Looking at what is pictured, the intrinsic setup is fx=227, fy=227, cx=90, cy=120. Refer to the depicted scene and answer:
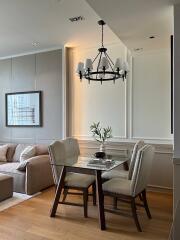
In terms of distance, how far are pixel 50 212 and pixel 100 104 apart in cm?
244

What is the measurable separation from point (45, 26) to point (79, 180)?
2.66 m

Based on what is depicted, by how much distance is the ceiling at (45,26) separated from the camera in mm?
3217

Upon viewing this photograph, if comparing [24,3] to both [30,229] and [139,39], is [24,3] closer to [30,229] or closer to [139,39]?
[139,39]

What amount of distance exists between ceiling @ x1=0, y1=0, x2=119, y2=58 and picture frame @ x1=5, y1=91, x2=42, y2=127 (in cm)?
107

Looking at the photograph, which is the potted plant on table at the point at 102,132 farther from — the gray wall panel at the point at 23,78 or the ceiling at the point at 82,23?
the ceiling at the point at 82,23

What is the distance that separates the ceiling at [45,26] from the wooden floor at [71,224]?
9.72 feet

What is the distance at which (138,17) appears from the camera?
9.16 feet

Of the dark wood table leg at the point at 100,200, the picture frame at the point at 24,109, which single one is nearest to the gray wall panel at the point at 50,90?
the picture frame at the point at 24,109

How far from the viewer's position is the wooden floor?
8.77ft

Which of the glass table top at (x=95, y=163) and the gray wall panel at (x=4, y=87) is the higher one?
the gray wall panel at (x=4, y=87)

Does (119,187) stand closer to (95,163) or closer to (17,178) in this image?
(95,163)

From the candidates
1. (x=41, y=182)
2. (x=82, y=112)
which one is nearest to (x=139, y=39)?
(x=82, y=112)

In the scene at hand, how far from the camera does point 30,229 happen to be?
282cm

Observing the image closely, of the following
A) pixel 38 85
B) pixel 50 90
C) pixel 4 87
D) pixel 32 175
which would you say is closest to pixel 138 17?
pixel 50 90
